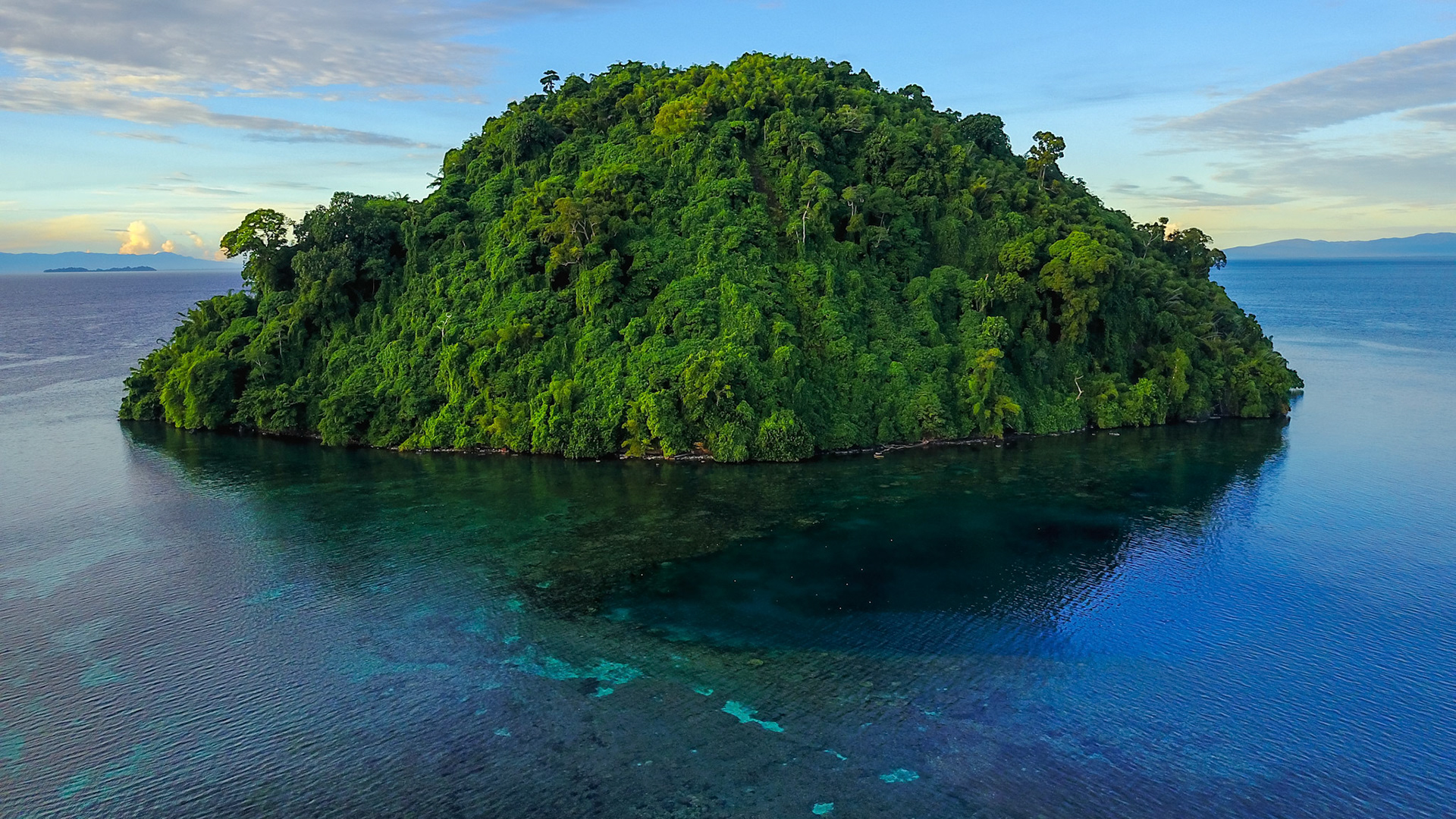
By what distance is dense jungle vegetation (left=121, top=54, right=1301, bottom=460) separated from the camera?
60.1 m

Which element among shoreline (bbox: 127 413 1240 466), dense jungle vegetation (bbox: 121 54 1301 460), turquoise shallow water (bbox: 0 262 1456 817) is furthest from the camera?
dense jungle vegetation (bbox: 121 54 1301 460)

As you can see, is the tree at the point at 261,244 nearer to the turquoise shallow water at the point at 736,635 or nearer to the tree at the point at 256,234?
the tree at the point at 256,234

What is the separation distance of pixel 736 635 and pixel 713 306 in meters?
33.3

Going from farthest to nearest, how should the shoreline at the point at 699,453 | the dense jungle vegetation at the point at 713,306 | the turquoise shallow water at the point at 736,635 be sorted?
the dense jungle vegetation at the point at 713,306 → the shoreline at the point at 699,453 → the turquoise shallow water at the point at 736,635

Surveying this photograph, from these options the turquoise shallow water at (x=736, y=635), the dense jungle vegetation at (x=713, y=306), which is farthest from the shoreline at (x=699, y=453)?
the turquoise shallow water at (x=736, y=635)

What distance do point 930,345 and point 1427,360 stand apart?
245ft

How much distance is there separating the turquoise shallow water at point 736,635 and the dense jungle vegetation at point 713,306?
5081 millimetres

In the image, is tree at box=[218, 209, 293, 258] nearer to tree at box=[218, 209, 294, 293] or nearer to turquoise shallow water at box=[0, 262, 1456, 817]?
tree at box=[218, 209, 294, 293]

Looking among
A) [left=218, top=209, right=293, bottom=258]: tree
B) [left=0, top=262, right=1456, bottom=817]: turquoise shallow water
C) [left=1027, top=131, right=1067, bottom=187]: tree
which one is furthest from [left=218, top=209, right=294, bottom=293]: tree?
[left=1027, top=131, right=1067, bottom=187]: tree

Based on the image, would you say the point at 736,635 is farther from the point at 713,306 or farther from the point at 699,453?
the point at 713,306

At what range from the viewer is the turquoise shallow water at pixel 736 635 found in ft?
80.9

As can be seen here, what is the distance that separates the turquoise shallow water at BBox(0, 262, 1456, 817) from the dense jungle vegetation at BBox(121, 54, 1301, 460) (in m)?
5.08

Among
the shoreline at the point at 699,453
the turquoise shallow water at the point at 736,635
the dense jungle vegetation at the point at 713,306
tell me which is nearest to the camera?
the turquoise shallow water at the point at 736,635

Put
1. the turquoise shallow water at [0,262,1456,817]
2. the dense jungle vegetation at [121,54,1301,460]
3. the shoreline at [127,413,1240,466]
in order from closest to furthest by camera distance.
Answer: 1. the turquoise shallow water at [0,262,1456,817]
2. the shoreline at [127,413,1240,466]
3. the dense jungle vegetation at [121,54,1301,460]
